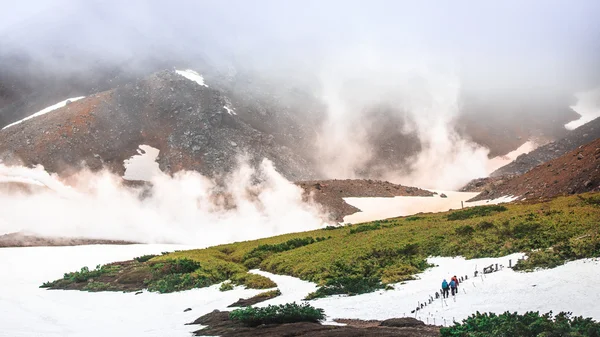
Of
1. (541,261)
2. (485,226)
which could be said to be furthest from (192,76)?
(541,261)

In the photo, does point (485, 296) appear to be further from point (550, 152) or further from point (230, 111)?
point (550, 152)

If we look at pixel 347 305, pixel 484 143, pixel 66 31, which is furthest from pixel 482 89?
pixel 347 305

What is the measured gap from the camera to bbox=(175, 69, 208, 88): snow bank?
129000 millimetres

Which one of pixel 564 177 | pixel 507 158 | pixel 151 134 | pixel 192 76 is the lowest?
pixel 564 177

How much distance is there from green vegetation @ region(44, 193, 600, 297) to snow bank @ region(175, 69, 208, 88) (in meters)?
A: 92.1

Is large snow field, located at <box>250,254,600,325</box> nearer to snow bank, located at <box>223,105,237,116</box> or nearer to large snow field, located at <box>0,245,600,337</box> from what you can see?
large snow field, located at <box>0,245,600,337</box>

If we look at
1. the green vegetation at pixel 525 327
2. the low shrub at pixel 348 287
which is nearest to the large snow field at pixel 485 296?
the low shrub at pixel 348 287

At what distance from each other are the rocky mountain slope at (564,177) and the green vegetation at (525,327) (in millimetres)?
Result: 39990

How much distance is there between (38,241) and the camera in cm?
6494

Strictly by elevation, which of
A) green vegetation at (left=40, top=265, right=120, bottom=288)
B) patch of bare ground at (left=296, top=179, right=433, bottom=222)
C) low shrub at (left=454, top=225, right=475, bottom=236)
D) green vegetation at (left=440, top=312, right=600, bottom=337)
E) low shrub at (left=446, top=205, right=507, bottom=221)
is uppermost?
patch of bare ground at (left=296, top=179, right=433, bottom=222)

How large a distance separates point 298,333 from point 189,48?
15143 cm

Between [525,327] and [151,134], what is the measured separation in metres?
104

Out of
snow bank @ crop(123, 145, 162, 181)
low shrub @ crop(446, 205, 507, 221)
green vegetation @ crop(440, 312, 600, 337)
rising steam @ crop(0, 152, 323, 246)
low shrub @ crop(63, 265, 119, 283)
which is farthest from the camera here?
snow bank @ crop(123, 145, 162, 181)

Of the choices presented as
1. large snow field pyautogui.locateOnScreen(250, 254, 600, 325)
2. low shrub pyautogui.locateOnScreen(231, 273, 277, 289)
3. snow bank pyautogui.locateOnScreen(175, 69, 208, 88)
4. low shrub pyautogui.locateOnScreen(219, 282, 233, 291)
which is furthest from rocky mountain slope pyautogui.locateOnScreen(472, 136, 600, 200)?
snow bank pyautogui.locateOnScreen(175, 69, 208, 88)
